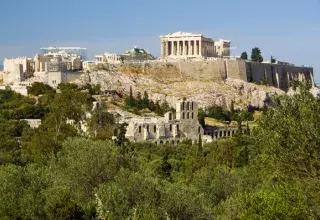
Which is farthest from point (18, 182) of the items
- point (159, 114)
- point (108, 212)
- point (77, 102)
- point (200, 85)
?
point (200, 85)

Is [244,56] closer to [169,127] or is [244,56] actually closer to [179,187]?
[169,127]

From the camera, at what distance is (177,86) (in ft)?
238

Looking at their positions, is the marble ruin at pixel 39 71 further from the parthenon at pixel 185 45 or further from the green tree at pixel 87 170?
the green tree at pixel 87 170

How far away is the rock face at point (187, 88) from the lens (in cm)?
6675

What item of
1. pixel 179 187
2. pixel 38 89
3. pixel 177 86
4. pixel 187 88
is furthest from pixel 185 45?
pixel 179 187

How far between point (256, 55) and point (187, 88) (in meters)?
23.0

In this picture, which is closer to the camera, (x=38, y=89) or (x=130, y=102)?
(x=38, y=89)

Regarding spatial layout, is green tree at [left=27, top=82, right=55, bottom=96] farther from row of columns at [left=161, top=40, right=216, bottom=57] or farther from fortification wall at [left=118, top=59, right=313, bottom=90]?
row of columns at [left=161, top=40, right=216, bottom=57]

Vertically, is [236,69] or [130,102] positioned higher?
[236,69]

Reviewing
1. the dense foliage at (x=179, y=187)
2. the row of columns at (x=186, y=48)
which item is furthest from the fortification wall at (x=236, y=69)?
the dense foliage at (x=179, y=187)

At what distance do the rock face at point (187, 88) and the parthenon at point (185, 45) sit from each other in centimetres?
732

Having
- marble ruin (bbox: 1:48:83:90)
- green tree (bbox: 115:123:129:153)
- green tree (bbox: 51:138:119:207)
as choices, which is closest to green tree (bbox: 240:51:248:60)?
marble ruin (bbox: 1:48:83:90)

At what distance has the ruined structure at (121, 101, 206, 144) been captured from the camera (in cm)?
5069

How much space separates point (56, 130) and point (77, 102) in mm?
3334
